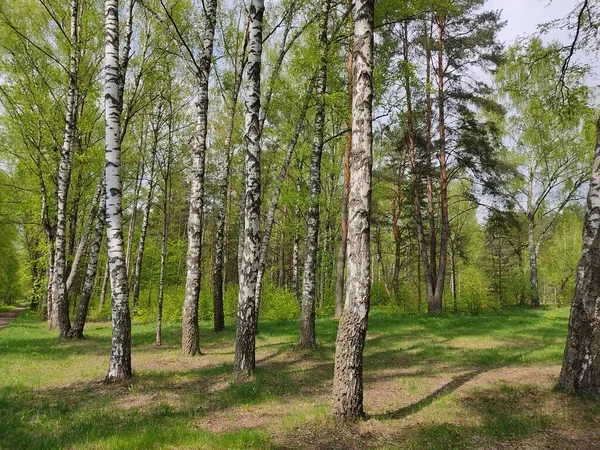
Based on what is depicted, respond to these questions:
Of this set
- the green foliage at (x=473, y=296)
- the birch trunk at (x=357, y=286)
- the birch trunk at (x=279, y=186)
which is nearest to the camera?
the birch trunk at (x=357, y=286)

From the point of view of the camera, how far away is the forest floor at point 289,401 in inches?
175

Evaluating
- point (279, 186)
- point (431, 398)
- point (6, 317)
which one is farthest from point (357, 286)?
point (6, 317)

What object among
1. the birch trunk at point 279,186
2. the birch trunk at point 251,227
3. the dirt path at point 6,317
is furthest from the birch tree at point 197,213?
the dirt path at point 6,317

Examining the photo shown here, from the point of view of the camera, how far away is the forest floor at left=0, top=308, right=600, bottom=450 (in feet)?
14.6

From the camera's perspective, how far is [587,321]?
5742 millimetres

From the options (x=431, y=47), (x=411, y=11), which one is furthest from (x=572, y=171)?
(x=411, y=11)

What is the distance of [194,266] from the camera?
9.27 metres

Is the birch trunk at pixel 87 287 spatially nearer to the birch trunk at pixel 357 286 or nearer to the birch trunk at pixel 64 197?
the birch trunk at pixel 64 197

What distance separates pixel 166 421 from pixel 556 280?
3867 centimetres

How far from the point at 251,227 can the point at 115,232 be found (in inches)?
101

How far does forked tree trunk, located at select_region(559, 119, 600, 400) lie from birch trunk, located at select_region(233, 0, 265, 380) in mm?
5443

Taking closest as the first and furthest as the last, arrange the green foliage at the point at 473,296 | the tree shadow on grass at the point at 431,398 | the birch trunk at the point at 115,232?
the tree shadow on grass at the point at 431,398, the birch trunk at the point at 115,232, the green foliage at the point at 473,296

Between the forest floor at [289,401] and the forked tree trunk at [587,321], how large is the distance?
13.0 inches

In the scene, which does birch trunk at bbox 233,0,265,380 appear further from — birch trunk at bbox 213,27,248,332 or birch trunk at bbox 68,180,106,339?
birch trunk at bbox 68,180,106,339
